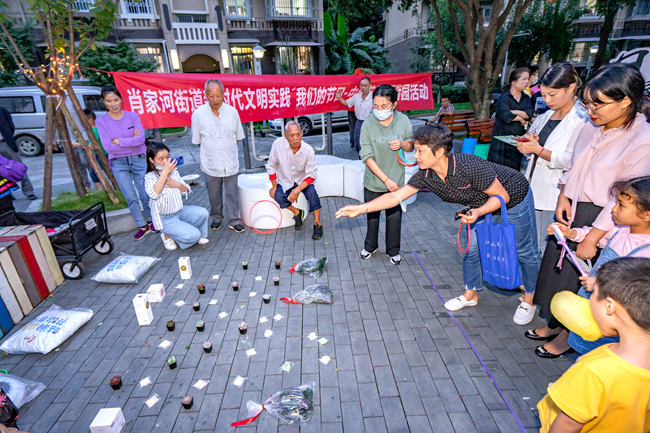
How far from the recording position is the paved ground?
2.60m

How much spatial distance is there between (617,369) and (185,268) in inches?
171

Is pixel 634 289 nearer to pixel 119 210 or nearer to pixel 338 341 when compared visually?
pixel 338 341

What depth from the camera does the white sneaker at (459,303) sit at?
3.73m

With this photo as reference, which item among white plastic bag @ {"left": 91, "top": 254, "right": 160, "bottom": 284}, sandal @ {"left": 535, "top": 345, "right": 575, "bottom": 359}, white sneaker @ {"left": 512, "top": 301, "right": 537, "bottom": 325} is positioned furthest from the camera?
white plastic bag @ {"left": 91, "top": 254, "right": 160, "bottom": 284}

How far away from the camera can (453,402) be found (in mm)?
2670

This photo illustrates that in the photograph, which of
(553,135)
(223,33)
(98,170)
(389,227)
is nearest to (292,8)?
(223,33)

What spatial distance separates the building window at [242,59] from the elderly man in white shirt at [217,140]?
1914cm

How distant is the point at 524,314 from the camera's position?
11.3 ft

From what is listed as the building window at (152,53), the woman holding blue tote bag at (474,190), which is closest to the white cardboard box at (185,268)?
the woman holding blue tote bag at (474,190)

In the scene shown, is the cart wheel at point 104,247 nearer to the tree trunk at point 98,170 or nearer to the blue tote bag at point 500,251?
the tree trunk at point 98,170

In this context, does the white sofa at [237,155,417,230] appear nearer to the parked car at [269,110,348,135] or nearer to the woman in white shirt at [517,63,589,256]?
the woman in white shirt at [517,63,589,256]

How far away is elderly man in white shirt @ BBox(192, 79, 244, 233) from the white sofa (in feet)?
0.87

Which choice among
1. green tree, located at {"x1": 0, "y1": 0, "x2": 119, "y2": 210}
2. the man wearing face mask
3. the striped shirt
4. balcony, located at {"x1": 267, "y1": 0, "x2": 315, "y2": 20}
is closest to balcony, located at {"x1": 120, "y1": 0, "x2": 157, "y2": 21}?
balcony, located at {"x1": 267, "y1": 0, "x2": 315, "y2": 20}

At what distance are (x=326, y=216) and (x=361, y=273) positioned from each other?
2.13 meters
